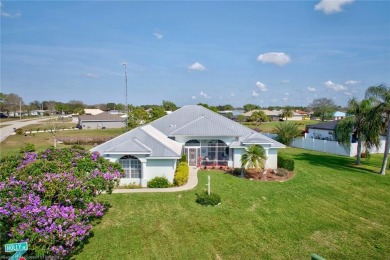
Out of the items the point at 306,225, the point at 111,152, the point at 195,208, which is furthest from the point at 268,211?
the point at 111,152

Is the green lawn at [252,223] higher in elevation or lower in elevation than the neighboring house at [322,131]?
lower

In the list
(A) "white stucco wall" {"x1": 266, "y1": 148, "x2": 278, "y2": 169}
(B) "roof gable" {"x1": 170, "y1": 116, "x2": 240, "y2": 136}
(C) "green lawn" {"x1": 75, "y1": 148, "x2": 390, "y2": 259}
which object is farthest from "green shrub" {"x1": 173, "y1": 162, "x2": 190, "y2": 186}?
(A) "white stucco wall" {"x1": 266, "y1": 148, "x2": 278, "y2": 169}

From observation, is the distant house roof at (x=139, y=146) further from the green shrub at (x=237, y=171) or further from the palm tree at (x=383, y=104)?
the palm tree at (x=383, y=104)

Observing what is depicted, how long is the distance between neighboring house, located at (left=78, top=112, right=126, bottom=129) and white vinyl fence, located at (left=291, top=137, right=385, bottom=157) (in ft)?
172

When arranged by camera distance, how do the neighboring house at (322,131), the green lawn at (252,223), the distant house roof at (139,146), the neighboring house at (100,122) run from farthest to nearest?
the neighboring house at (100,122) → the neighboring house at (322,131) → the distant house roof at (139,146) → the green lawn at (252,223)

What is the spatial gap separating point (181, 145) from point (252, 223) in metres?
12.6

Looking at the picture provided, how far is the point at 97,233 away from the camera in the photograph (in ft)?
48.5

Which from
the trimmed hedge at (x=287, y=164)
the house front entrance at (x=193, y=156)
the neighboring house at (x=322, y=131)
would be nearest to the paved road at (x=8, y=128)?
the house front entrance at (x=193, y=156)

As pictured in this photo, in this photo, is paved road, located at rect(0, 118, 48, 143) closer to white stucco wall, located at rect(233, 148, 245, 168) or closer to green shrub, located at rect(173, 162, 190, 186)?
green shrub, located at rect(173, 162, 190, 186)

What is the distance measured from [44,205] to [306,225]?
13680 mm

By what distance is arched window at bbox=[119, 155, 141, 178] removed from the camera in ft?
73.6

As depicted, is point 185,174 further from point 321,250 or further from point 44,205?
point 44,205

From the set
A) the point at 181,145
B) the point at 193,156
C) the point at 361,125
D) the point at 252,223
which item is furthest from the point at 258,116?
the point at 252,223

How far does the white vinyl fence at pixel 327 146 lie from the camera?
125ft
